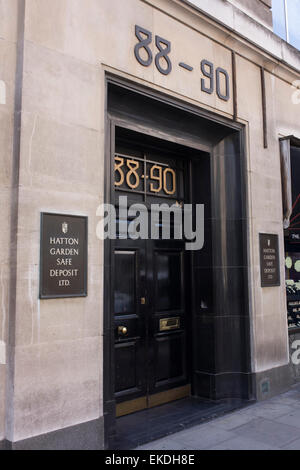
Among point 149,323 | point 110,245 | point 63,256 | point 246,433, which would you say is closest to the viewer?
point 63,256

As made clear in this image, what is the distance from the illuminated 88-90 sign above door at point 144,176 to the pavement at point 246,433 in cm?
335

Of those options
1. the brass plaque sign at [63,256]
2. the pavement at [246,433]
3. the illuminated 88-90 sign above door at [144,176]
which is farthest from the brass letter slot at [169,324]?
the brass plaque sign at [63,256]

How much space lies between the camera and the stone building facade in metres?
4.04

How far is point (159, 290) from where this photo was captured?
6289 mm

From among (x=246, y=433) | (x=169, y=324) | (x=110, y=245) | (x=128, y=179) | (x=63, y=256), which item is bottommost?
(x=246, y=433)

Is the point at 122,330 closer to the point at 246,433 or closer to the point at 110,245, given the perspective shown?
the point at 110,245

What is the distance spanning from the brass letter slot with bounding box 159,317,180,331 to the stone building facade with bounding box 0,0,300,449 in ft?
0.73

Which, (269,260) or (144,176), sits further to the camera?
(269,260)

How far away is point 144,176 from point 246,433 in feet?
12.4

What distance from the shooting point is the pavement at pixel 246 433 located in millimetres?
4578

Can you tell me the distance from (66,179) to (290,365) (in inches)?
211

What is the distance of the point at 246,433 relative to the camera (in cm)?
496

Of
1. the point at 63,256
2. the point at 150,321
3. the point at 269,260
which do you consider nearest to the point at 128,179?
the point at 63,256

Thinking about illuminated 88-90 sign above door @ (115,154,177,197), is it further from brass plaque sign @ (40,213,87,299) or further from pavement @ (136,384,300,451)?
pavement @ (136,384,300,451)
